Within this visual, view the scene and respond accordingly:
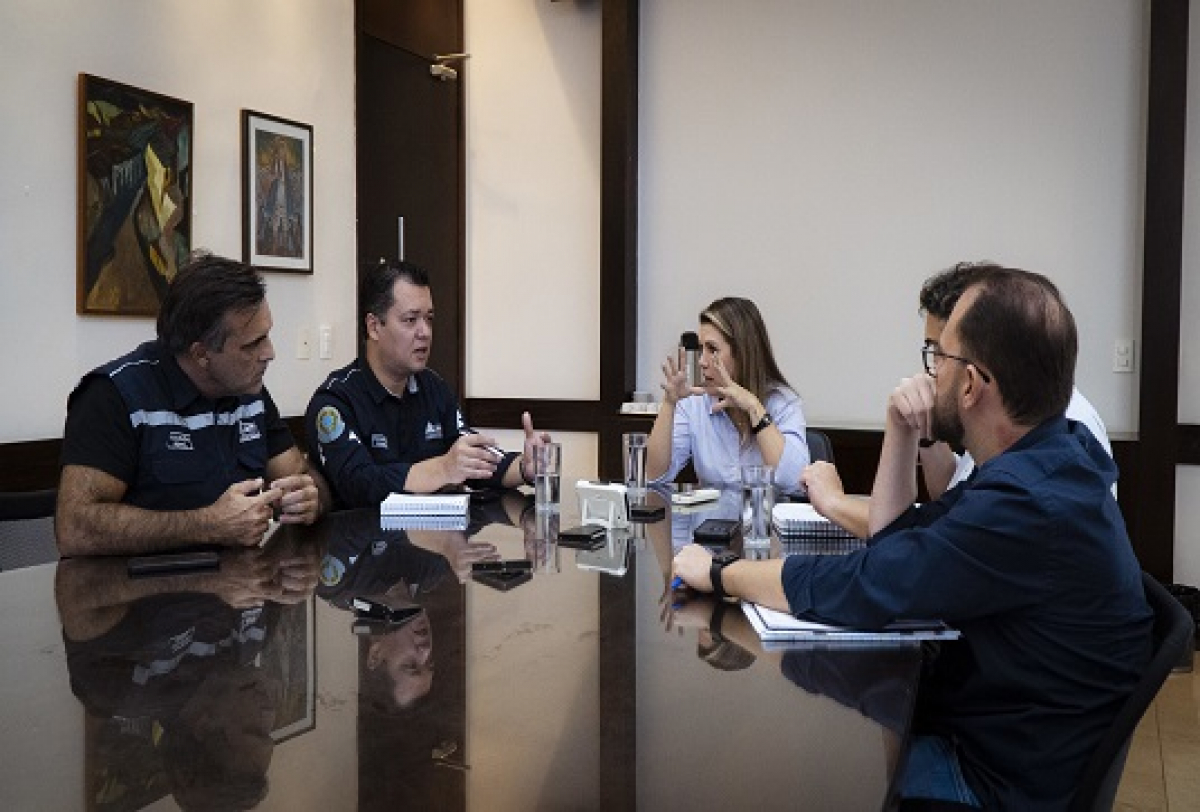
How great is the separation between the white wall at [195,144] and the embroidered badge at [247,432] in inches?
47.2

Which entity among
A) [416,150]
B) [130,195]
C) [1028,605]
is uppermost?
[416,150]

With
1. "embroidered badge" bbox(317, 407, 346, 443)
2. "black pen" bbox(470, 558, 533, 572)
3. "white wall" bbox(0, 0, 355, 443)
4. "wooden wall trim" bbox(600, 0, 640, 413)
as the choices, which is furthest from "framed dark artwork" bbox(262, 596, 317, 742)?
"wooden wall trim" bbox(600, 0, 640, 413)

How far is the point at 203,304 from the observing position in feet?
7.60

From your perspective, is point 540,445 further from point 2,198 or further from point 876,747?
point 2,198

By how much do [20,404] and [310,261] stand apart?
1406 millimetres

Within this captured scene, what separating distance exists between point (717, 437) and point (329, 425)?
4.03 feet

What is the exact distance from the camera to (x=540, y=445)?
2520mm

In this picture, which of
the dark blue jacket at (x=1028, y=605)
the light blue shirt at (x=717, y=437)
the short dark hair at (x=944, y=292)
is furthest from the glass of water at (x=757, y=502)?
the light blue shirt at (x=717, y=437)

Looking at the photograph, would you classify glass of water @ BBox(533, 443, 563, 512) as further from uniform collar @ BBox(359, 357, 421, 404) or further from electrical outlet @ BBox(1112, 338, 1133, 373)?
electrical outlet @ BBox(1112, 338, 1133, 373)

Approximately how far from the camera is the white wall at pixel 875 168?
163 inches

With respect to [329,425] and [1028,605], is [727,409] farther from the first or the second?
[1028,605]

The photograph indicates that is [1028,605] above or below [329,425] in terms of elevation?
below

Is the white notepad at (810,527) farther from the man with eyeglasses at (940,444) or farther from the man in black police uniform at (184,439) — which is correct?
the man in black police uniform at (184,439)

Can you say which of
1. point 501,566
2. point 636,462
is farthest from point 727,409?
point 501,566
